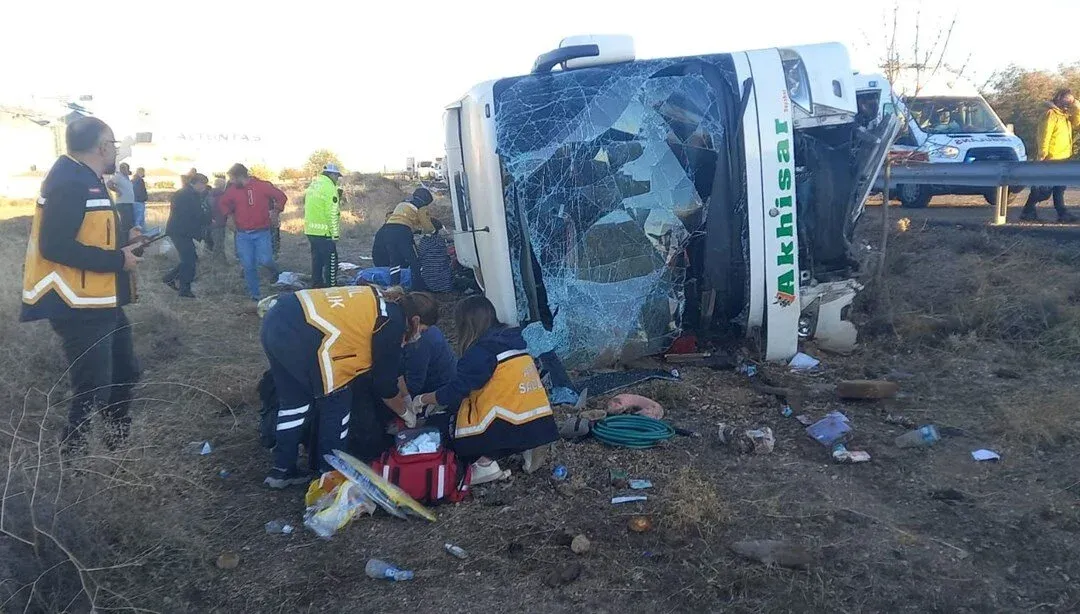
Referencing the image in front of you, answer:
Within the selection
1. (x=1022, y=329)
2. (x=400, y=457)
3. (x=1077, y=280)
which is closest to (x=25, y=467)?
(x=400, y=457)

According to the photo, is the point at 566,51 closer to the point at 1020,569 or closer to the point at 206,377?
the point at 206,377

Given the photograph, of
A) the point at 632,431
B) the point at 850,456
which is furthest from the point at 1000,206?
the point at 632,431

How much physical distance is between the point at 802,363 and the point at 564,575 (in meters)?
3.11

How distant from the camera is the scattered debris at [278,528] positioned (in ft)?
11.8

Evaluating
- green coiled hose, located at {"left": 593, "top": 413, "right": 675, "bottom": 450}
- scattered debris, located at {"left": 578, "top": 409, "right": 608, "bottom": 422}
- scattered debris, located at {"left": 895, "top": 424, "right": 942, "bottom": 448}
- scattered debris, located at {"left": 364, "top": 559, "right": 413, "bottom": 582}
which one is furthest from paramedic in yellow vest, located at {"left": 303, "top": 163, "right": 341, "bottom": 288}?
scattered debris, located at {"left": 895, "top": 424, "right": 942, "bottom": 448}

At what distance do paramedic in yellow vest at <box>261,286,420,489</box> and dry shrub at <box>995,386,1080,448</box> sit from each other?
331 centimetres

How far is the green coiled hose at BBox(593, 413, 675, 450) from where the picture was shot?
14.3ft

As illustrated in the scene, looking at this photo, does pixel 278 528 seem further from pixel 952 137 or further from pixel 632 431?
pixel 952 137

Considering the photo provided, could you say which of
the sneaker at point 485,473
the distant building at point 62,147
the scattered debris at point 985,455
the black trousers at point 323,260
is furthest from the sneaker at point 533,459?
the distant building at point 62,147

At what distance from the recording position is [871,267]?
6938 mm

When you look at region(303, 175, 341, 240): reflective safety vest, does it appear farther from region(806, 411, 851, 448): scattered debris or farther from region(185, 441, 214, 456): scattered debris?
region(806, 411, 851, 448): scattered debris

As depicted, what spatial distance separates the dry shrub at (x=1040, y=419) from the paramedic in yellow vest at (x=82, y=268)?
4.71 m

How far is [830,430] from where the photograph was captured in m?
4.38

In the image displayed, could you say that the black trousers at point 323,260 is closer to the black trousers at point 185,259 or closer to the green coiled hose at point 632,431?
the black trousers at point 185,259
